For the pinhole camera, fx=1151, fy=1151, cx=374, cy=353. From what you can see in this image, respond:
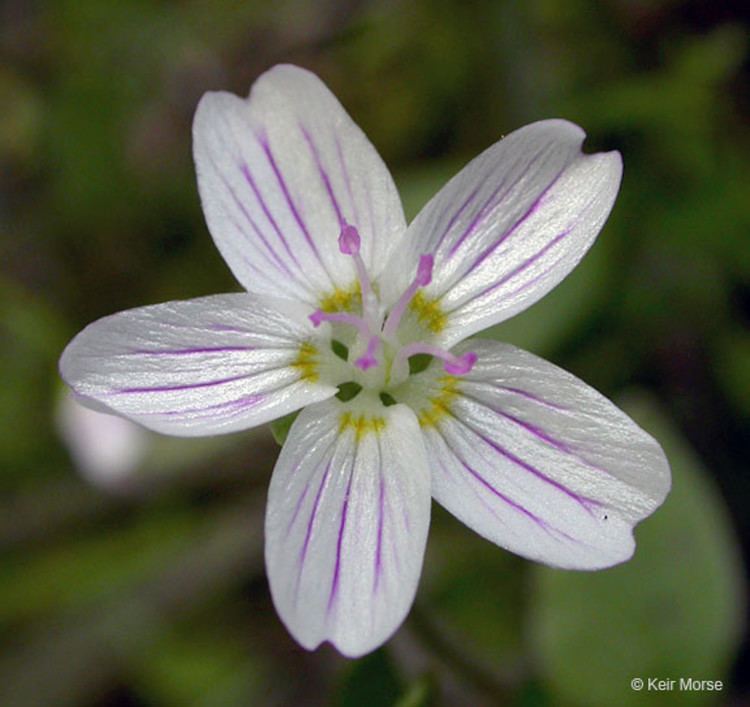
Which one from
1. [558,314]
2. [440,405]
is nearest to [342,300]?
[440,405]

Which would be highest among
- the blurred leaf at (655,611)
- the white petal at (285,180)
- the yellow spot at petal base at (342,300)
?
the white petal at (285,180)

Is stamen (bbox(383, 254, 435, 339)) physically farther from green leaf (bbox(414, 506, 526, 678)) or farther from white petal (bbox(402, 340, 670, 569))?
green leaf (bbox(414, 506, 526, 678))

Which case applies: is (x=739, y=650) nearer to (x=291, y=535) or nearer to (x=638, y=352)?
(x=638, y=352)

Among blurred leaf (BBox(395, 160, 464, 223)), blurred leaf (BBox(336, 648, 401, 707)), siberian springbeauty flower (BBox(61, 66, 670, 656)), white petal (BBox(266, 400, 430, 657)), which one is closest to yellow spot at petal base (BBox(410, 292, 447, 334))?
siberian springbeauty flower (BBox(61, 66, 670, 656))

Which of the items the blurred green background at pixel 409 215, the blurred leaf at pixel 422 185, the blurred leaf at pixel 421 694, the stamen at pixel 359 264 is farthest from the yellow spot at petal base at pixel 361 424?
the blurred leaf at pixel 422 185

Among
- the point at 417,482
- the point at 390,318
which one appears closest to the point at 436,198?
the point at 390,318

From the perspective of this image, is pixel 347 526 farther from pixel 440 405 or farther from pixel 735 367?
pixel 735 367

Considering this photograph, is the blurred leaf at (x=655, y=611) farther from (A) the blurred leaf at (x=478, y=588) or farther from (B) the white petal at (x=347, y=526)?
(B) the white petal at (x=347, y=526)

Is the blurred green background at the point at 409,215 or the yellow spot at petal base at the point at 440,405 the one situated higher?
the yellow spot at petal base at the point at 440,405
